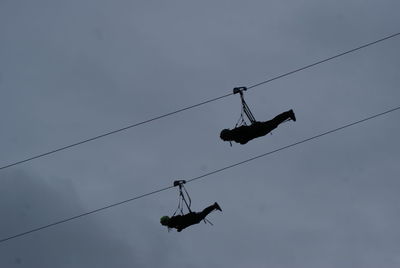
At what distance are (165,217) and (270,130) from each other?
4.39 m

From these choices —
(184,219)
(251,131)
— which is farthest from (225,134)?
(184,219)

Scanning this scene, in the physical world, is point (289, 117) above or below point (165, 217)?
above

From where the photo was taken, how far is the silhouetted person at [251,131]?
2222 cm

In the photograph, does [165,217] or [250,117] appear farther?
[165,217]

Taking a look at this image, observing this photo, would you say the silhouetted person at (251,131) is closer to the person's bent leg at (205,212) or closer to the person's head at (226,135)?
the person's head at (226,135)

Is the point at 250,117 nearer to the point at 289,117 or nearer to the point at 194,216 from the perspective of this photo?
the point at 289,117

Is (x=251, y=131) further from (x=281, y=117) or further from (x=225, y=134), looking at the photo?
(x=281, y=117)

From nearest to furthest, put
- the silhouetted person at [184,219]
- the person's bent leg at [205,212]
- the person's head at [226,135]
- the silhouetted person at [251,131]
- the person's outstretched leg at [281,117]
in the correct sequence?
the person's outstretched leg at [281,117] → the silhouetted person at [251,131] → the person's head at [226,135] → the person's bent leg at [205,212] → the silhouetted person at [184,219]

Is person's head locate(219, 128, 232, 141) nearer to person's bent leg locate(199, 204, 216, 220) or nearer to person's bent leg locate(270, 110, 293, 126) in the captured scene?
person's bent leg locate(270, 110, 293, 126)

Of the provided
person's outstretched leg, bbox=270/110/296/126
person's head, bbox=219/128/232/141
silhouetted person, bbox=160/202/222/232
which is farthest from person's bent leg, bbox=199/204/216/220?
person's outstretched leg, bbox=270/110/296/126

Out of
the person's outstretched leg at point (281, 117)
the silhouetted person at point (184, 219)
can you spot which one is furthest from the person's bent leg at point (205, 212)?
the person's outstretched leg at point (281, 117)

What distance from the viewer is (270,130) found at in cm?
2242

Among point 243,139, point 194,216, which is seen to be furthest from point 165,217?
point 243,139

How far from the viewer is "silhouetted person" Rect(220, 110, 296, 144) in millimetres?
22219
